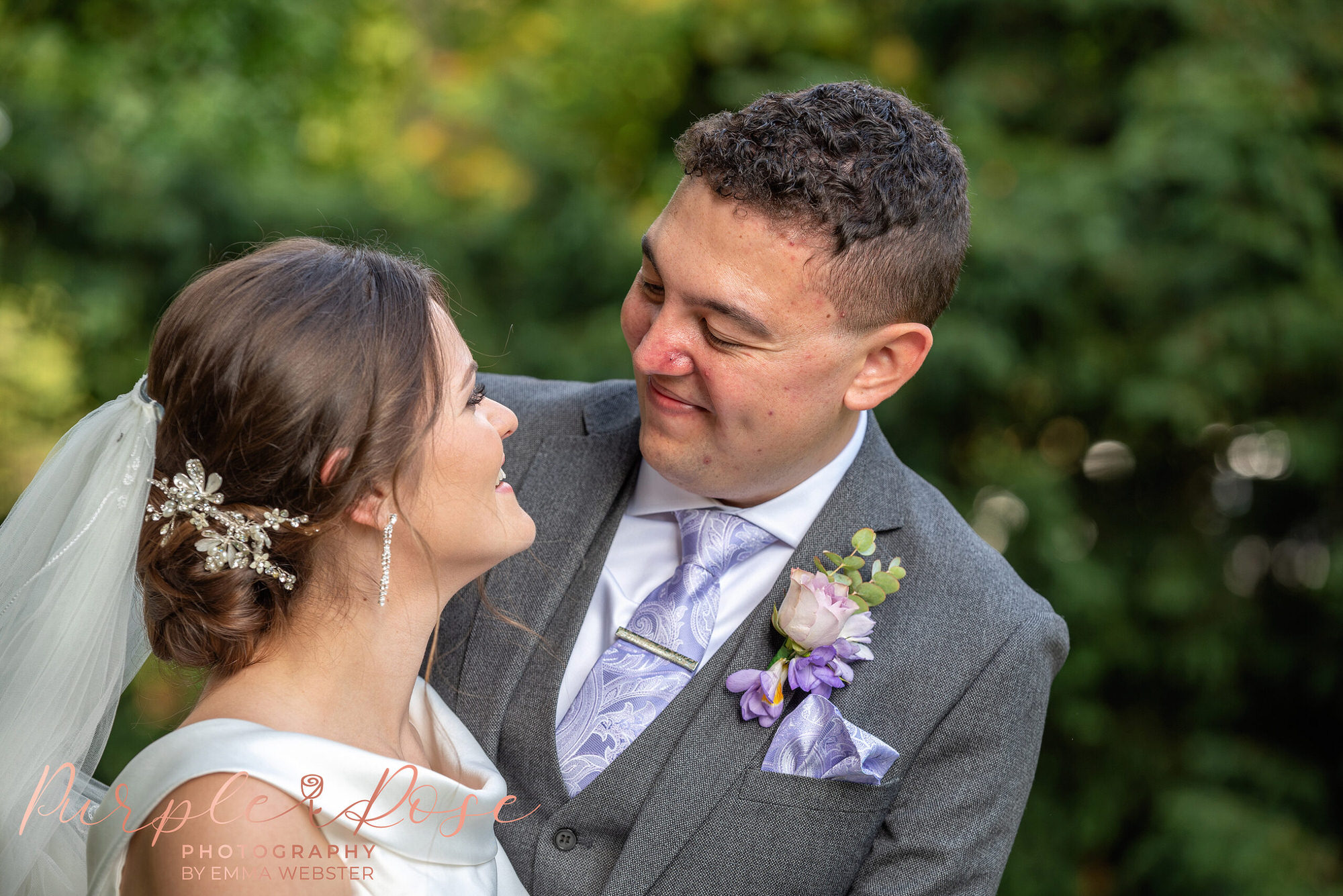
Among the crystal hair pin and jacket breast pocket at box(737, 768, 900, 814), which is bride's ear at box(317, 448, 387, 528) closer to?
the crystal hair pin

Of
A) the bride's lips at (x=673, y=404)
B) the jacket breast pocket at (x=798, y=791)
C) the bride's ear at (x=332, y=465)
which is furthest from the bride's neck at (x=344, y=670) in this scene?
the jacket breast pocket at (x=798, y=791)

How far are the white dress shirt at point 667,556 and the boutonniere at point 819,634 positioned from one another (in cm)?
18

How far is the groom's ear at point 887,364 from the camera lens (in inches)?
104

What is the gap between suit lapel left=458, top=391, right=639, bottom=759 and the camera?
2559mm

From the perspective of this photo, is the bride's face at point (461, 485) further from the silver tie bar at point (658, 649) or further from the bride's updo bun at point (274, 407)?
the silver tie bar at point (658, 649)

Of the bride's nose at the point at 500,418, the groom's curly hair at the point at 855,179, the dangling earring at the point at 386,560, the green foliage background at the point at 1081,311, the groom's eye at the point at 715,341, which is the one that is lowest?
the green foliage background at the point at 1081,311

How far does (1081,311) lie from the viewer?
490 centimetres

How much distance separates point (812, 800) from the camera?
239cm

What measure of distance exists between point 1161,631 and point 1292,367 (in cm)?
127

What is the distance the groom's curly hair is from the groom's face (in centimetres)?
5

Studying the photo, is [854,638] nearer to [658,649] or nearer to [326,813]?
[658,649]

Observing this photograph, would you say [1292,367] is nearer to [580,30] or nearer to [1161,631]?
[1161,631]

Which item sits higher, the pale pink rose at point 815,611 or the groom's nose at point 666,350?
the groom's nose at point 666,350

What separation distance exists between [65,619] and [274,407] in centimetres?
64
